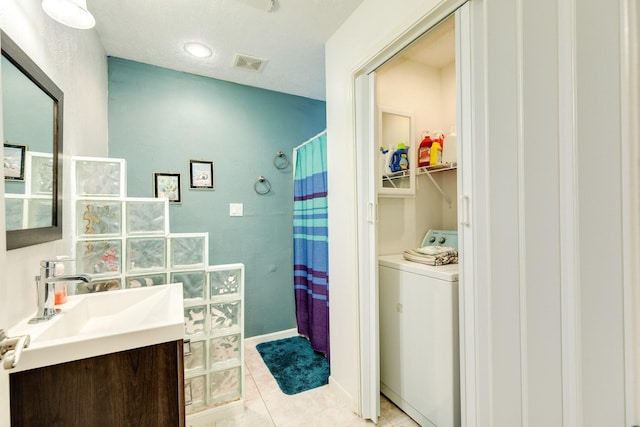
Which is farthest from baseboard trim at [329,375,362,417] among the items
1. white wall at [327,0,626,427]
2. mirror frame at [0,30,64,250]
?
mirror frame at [0,30,64,250]

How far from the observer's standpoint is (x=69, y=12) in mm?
1034

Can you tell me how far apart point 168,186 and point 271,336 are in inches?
64.4

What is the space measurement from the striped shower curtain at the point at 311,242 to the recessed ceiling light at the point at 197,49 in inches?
39.0

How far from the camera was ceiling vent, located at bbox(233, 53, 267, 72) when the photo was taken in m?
2.08

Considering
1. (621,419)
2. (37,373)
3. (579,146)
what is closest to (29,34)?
(37,373)

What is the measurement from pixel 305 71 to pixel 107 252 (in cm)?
191

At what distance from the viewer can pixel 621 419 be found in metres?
0.66

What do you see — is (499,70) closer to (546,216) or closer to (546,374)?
(546,216)

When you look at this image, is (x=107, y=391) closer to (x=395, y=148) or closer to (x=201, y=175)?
(x=201, y=175)

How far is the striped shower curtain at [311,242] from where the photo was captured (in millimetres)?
2193

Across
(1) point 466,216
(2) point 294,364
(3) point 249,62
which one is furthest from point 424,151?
A: (2) point 294,364

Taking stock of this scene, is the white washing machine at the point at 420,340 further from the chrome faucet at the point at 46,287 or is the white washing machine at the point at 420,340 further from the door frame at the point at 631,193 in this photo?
the chrome faucet at the point at 46,287

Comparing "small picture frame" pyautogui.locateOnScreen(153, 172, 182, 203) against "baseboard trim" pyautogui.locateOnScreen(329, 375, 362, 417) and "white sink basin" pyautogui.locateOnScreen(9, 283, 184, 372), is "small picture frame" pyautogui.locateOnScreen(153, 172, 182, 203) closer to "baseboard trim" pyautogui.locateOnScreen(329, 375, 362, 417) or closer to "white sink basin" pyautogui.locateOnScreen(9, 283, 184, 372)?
"white sink basin" pyautogui.locateOnScreen(9, 283, 184, 372)

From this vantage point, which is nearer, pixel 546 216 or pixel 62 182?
pixel 546 216
